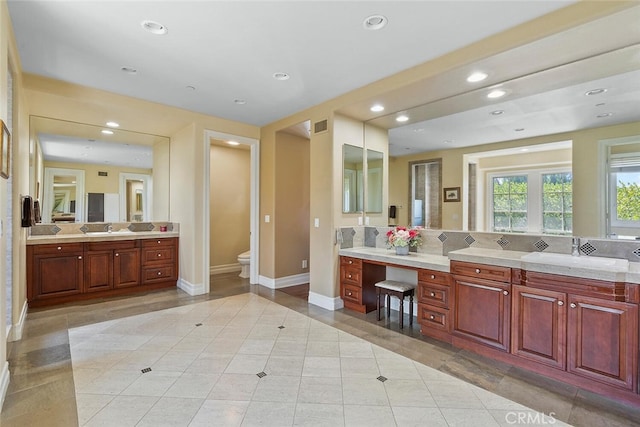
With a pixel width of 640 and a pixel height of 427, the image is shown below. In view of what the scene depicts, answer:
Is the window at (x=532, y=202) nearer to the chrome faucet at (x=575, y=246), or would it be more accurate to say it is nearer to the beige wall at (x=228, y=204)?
the chrome faucet at (x=575, y=246)

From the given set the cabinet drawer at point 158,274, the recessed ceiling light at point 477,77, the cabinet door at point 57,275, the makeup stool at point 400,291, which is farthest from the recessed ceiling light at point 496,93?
the cabinet door at point 57,275

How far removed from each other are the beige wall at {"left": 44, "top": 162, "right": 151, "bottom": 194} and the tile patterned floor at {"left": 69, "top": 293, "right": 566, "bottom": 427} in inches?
96.0

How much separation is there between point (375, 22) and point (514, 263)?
85.5 inches

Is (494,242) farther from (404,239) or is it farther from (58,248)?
(58,248)

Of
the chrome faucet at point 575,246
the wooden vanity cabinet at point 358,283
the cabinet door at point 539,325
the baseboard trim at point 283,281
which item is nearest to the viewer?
the cabinet door at point 539,325

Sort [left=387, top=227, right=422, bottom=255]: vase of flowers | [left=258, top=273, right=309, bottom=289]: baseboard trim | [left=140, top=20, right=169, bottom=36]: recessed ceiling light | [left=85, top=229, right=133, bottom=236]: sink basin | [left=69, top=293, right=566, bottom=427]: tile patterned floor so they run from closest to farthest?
[left=69, top=293, right=566, bottom=427]: tile patterned floor → [left=140, top=20, right=169, bottom=36]: recessed ceiling light → [left=387, top=227, right=422, bottom=255]: vase of flowers → [left=85, top=229, right=133, bottom=236]: sink basin → [left=258, top=273, right=309, bottom=289]: baseboard trim

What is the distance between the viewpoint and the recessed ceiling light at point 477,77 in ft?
9.07

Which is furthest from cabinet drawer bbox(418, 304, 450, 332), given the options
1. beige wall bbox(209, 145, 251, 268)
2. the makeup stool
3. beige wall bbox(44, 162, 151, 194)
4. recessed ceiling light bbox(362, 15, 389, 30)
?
beige wall bbox(44, 162, 151, 194)

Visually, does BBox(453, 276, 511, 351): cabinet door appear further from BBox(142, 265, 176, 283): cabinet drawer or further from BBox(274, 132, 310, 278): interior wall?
BBox(142, 265, 176, 283): cabinet drawer

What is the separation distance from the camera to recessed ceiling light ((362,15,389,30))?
2.29 metres

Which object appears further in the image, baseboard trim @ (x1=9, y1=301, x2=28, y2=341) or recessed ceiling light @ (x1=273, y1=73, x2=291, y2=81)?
recessed ceiling light @ (x1=273, y1=73, x2=291, y2=81)

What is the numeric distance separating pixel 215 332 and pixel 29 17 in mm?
3018

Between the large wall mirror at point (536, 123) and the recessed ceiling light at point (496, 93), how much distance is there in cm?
4

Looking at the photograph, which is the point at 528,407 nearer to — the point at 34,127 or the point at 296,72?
the point at 296,72
